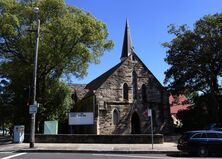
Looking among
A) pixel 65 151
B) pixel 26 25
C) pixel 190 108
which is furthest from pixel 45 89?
pixel 190 108

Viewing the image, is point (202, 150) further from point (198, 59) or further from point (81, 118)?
point (198, 59)

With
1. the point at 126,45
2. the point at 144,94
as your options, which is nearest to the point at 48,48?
the point at 144,94

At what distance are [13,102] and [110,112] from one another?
35.4 feet

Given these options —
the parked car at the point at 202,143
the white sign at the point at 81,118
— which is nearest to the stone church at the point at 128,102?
the white sign at the point at 81,118

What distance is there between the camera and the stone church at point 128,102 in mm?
41688

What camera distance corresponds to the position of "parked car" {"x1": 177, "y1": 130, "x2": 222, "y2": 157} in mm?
22172

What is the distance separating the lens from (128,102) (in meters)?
43.0

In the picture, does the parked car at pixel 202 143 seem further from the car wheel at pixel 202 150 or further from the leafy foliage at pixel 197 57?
the leafy foliage at pixel 197 57

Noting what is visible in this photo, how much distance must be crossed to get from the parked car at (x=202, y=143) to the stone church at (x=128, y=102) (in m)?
18.4

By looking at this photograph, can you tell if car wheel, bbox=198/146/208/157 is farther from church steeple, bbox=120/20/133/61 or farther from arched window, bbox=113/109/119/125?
church steeple, bbox=120/20/133/61

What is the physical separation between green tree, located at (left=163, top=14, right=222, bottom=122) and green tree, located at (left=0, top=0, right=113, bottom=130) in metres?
9.77

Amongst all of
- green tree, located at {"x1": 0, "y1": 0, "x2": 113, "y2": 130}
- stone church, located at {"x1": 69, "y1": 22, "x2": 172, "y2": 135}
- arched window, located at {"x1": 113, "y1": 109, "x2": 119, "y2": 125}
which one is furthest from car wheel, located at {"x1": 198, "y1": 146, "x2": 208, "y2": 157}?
arched window, located at {"x1": 113, "y1": 109, "x2": 119, "y2": 125}

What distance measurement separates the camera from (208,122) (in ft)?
145

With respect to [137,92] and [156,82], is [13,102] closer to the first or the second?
[137,92]
